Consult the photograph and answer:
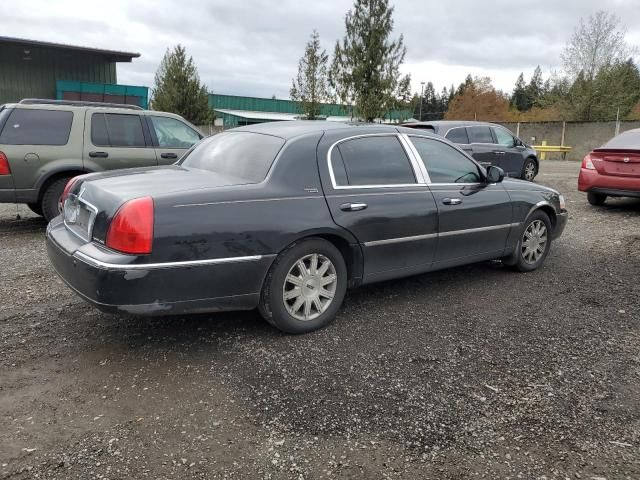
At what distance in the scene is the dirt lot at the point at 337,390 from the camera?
97.9 inches

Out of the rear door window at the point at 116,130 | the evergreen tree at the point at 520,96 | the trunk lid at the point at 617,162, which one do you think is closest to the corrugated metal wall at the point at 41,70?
the rear door window at the point at 116,130

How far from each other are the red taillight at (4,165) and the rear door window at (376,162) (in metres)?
4.87

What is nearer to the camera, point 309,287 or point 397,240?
point 309,287

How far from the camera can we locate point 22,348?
3.55 m

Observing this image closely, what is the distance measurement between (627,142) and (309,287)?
314 inches

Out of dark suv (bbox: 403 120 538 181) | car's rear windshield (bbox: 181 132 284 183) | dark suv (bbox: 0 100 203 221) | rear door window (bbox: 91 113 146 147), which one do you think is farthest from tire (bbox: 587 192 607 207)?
rear door window (bbox: 91 113 146 147)

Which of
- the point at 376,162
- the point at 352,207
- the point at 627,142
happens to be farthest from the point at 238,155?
the point at 627,142

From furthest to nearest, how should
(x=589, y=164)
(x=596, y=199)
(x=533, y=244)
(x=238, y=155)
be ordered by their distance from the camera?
1. (x=596, y=199)
2. (x=589, y=164)
3. (x=533, y=244)
4. (x=238, y=155)

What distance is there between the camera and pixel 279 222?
3.55 m

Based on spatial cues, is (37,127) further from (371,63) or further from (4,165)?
(371,63)

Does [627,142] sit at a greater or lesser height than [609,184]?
greater

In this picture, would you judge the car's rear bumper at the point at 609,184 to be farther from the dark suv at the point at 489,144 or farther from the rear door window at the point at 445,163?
the rear door window at the point at 445,163

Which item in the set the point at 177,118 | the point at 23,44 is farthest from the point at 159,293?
the point at 23,44

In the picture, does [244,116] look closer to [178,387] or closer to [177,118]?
[177,118]
